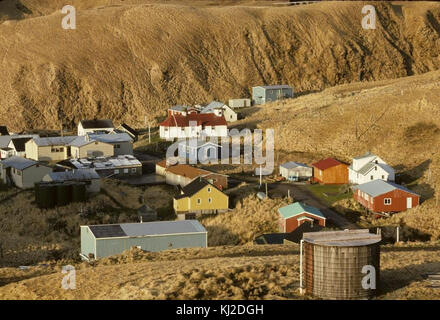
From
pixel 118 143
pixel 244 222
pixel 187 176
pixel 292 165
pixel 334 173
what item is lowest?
pixel 244 222

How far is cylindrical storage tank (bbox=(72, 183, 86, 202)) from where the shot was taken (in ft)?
146

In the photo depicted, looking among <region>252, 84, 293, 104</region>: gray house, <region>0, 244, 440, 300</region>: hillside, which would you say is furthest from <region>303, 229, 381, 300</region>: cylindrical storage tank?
<region>252, 84, 293, 104</region>: gray house

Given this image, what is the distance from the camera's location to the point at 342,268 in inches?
679

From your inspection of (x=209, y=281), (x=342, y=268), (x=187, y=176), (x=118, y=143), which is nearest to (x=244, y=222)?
(x=187, y=176)

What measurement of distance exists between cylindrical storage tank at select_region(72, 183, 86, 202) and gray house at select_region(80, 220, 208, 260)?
8.71 meters

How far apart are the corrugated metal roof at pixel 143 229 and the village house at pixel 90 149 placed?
69.2 ft

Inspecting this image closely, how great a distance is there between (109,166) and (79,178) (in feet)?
21.9

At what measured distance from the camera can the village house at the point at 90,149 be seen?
5666 centimetres

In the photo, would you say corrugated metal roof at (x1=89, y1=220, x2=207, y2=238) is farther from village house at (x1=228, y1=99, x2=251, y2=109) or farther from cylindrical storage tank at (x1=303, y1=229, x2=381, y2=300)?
village house at (x1=228, y1=99, x2=251, y2=109)

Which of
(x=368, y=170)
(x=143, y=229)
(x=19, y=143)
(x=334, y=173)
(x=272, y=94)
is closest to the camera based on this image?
(x=143, y=229)

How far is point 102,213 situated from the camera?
43312 millimetres

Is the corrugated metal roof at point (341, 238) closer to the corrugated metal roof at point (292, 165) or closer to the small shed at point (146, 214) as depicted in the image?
the small shed at point (146, 214)

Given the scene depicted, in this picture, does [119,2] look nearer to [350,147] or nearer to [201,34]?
[201,34]

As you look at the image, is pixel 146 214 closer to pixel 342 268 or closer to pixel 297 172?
pixel 297 172
